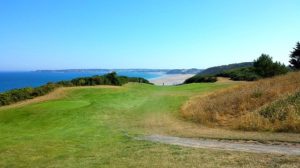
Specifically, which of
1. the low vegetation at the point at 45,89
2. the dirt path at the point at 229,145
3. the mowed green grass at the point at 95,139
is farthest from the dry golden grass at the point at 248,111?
the low vegetation at the point at 45,89

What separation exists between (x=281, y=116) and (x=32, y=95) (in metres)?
23.2

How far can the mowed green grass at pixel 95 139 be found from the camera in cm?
1202

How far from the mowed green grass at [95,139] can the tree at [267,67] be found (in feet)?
105

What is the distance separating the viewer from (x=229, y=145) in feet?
47.0

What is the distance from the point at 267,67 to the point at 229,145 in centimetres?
5146

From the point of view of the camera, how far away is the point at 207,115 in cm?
2286

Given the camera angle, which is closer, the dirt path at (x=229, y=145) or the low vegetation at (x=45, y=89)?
the dirt path at (x=229, y=145)

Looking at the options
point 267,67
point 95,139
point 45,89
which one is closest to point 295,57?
point 267,67

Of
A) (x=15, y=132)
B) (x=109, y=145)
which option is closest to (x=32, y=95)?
(x=15, y=132)

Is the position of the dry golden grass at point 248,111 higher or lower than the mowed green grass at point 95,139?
higher

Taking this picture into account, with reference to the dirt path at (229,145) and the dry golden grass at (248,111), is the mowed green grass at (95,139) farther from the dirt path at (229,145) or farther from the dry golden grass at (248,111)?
the dry golden grass at (248,111)

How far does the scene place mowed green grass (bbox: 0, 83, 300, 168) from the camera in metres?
12.0

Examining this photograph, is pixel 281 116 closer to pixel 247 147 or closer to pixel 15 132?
pixel 247 147

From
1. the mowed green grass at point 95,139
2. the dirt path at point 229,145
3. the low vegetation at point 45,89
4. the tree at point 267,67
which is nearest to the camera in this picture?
the mowed green grass at point 95,139
